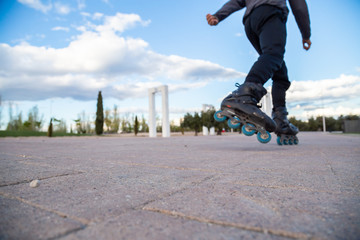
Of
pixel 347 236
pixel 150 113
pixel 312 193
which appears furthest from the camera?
pixel 150 113

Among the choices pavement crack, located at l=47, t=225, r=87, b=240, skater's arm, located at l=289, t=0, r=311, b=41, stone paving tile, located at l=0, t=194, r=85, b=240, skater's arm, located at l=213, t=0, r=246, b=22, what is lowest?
pavement crack, located at l=47, t=225, r=87, b=240

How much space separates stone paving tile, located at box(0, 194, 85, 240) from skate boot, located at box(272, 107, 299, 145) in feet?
8.67

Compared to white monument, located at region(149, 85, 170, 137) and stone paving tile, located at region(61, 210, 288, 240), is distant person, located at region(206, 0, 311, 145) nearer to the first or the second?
stone paving tile, located at region(61, 210, 288, 240)

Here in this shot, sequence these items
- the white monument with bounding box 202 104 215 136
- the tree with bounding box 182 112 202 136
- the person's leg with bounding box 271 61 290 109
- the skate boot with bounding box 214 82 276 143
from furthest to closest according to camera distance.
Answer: the white monument with bounding box 202 104 215 136 < the tree with bounding box 182 112 202 136 < the person's leg with bounding box 271 61 290 109 < the skate boot with bounding box 214 82 276 143

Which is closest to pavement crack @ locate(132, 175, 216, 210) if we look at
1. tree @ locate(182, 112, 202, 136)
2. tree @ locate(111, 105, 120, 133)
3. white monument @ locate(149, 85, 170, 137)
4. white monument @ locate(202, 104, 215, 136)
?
white monument @ locate(149, 85, 170, 137)

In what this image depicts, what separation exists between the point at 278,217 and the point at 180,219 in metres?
0.21

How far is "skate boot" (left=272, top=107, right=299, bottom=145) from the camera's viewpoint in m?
2.66

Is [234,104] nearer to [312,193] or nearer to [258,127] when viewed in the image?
[258,127]

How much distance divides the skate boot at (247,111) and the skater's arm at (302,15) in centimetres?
75

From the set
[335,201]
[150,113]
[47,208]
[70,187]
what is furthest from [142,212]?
[150,113]

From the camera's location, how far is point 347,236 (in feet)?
1.24

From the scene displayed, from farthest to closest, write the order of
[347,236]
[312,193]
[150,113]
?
[150,113] → [312,193] → [347,236]

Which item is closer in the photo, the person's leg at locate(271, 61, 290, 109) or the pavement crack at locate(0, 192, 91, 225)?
the pavement crack at locate(0, 192, 91, 225)

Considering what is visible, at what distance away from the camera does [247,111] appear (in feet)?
5.96
